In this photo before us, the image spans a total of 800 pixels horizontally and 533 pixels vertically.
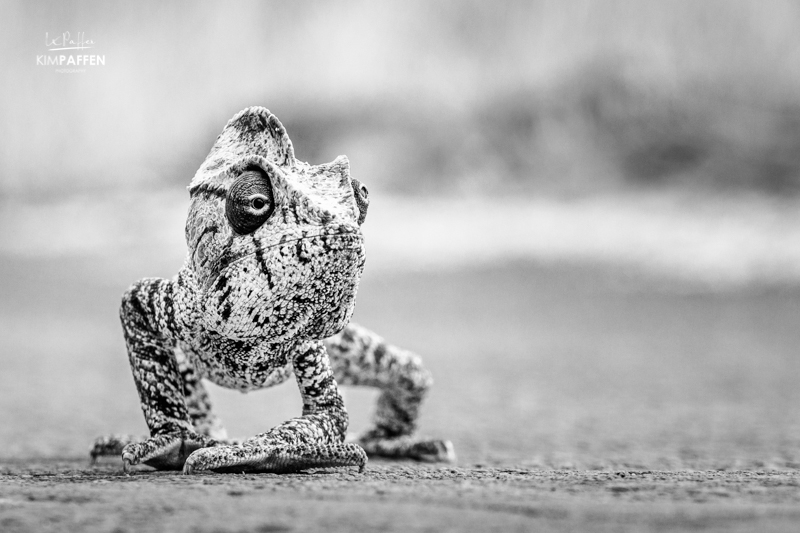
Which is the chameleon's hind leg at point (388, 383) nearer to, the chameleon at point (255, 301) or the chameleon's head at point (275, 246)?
the chameleon at point (255, 301)

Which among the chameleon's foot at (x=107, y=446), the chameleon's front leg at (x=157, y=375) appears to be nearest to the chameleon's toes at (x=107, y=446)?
the chameleon's foot at (x=107, y=446)

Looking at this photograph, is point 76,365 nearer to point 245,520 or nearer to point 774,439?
point 774,439

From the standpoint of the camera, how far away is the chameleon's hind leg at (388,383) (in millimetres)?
4242

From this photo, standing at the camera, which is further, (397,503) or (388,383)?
(388,383)

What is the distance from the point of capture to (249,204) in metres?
2.87

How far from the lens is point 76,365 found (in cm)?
1498

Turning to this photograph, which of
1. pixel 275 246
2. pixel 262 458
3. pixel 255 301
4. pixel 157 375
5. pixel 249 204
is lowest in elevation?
pixel 262 458

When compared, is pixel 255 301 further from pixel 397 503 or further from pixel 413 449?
pixel 413 449

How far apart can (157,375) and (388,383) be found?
64.2 inches

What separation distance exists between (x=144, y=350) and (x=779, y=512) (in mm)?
2331

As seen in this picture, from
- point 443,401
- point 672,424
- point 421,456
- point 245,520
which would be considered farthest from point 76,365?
point 245,520

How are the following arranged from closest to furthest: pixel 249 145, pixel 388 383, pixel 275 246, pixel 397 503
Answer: pixel 397 503, pixel 275 246, pixel 249 145, pixel 388 383

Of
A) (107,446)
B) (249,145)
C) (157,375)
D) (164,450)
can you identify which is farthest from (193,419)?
(249,145)

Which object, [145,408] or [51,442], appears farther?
[51,442]
